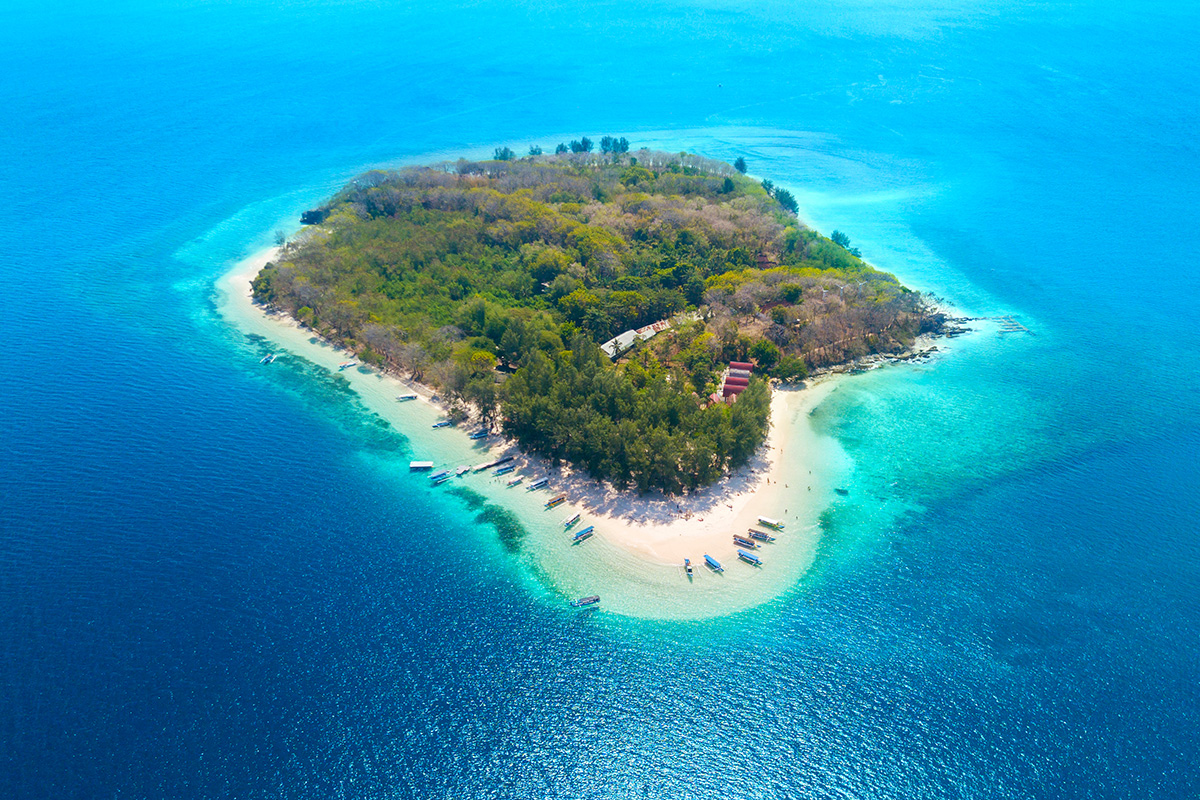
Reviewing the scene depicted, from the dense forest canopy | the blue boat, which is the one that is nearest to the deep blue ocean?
the blue boat

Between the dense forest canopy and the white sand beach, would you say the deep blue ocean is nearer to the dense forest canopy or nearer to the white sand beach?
the white sand beach

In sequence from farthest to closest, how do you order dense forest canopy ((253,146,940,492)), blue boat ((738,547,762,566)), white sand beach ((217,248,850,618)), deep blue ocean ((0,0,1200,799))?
dense forest canopy ((253,146,940,492)) < blue boat ((738,547,762,566)) < white sand beach ((217,248,850,618)) < deep blue ocean ((0,0,1200,799))

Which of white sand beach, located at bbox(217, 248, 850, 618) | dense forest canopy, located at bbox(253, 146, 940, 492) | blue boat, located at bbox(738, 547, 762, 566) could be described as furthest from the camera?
dense forest canopy, located at bbox(253, 146, 940, 492)

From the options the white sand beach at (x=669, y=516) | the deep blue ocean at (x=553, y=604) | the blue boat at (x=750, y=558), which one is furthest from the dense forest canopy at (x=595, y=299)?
the deep blue ocean at (x=553, y=604)

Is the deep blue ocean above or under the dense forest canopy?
under

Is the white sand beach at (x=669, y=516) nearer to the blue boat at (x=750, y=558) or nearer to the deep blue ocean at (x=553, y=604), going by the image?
the blue boat at (x=750, y=558)

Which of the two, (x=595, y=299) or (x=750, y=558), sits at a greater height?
(x=595, y=299)

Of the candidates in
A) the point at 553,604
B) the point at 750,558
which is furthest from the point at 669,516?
the point at 553,604

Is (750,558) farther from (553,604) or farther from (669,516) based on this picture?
(553,604)
